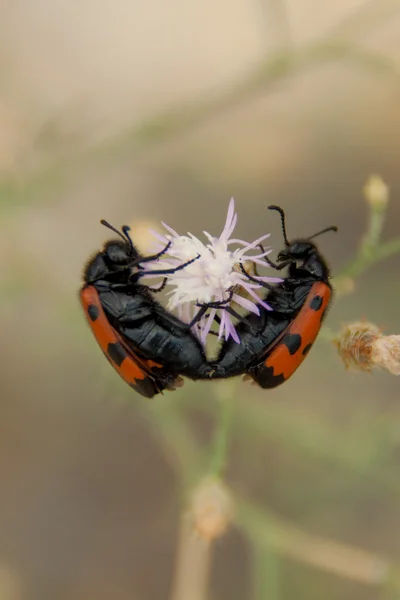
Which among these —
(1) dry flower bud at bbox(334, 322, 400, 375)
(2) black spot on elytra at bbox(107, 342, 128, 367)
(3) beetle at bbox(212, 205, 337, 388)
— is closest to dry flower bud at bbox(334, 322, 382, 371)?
(1) dry flower bud at bbox(334, 322, 400, 375)

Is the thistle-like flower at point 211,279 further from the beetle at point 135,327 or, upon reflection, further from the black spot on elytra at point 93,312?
the black spot on elytra at point 93,312

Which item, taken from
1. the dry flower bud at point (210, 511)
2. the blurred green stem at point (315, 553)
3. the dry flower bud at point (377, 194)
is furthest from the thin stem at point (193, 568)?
the dry flower bud at point (377, 194)

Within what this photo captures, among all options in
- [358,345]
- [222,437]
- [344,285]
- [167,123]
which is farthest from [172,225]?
[358,345]

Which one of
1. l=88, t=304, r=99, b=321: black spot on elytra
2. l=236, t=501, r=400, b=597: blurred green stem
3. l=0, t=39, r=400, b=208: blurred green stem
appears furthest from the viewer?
l=0, t=39, r=400, b=208: blurred green stem

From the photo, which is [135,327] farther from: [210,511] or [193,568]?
[193,568]

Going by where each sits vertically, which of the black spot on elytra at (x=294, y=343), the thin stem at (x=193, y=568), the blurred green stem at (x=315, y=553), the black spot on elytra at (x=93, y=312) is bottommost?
the thin stem at (x=193, y=568)

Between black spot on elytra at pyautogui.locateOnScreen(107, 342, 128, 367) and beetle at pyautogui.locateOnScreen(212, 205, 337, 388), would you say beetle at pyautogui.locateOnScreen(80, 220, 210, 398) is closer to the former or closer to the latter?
black spot on elytra at pyautogui.locateOnScreen(107, 342, 128, 367)
